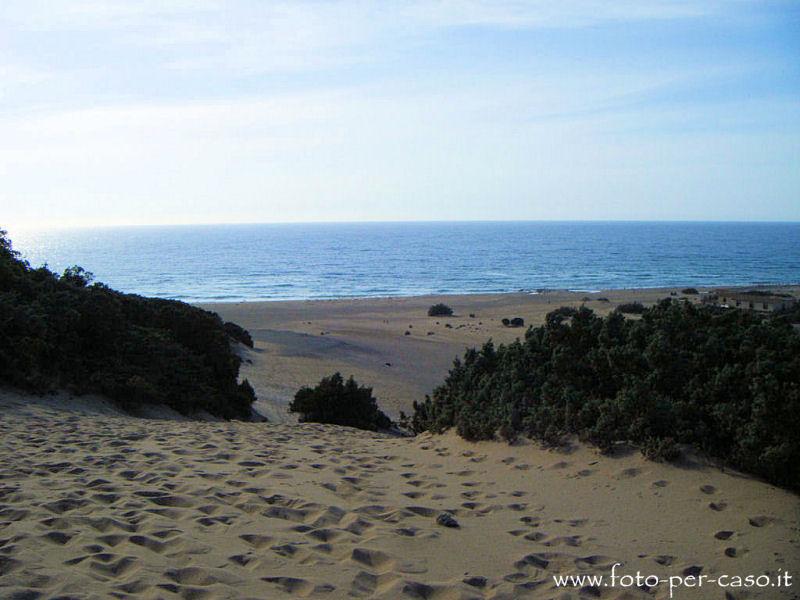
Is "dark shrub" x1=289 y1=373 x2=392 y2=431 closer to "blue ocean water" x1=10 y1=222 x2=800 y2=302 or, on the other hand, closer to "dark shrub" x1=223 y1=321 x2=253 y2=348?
"dark shrub" x1=223 y1=321 x2=253 y2=348

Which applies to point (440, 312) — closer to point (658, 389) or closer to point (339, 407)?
point (339, 407)

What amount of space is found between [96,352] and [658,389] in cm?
952

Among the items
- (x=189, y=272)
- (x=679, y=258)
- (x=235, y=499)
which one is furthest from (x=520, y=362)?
(x=679, y=258)

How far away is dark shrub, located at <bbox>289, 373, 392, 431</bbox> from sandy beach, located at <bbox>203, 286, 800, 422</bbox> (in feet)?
4.77

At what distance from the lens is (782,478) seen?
5.29m

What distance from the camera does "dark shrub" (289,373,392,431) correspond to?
43.0 feet

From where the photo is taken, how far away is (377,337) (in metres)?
30.6

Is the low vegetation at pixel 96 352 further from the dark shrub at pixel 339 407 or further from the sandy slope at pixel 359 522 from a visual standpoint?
the sandy slope at pixel 359 522

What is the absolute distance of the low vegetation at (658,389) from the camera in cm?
558

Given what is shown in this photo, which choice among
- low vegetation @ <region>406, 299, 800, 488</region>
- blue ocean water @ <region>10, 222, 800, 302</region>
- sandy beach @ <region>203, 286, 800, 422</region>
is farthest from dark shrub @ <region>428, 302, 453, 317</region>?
A: low vegetation @ <region>406, 299, 800, 488</region>

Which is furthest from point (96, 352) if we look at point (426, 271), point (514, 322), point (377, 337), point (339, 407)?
point (426, 271)

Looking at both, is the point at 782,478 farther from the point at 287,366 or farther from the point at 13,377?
the point at 287,366

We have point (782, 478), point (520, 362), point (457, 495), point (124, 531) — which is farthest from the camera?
point (520, 362)

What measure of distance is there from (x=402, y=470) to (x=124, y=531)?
9.96 ft
